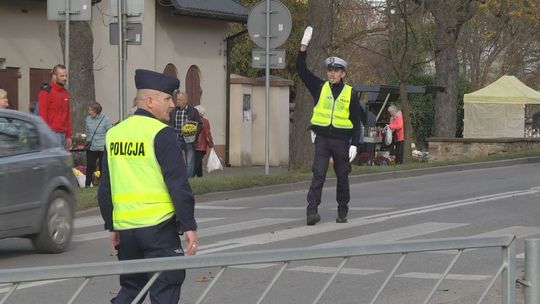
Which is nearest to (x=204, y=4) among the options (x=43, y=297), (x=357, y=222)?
(x=357, y=222)

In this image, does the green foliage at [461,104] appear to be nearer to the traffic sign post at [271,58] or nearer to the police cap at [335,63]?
the traffic sign post at [271,58]

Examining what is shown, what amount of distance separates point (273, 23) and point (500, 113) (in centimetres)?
2214

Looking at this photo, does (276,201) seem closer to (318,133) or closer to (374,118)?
(318,133)

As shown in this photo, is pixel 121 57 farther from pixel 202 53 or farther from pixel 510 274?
pixel 510 274

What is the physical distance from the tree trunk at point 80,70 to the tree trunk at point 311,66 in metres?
4.15

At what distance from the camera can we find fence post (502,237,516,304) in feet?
14.0

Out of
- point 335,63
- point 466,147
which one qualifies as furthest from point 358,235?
point 466,147

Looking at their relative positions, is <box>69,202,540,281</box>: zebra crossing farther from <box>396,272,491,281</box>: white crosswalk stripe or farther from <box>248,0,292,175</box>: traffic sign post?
<box>248,0,292,175</box>: traffic sign post

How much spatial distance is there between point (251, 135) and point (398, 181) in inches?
372

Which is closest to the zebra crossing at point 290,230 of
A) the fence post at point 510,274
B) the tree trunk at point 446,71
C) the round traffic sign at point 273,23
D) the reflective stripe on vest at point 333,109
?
the reflective stripe on vest at point 333,109

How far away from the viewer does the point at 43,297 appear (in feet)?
15.6

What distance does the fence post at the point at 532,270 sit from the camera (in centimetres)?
414

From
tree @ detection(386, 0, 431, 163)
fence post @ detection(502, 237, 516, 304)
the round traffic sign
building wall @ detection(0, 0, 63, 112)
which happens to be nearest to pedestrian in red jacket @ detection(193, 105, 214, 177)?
the round traffic sign

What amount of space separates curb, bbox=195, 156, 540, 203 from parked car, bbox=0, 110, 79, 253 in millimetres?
4933
